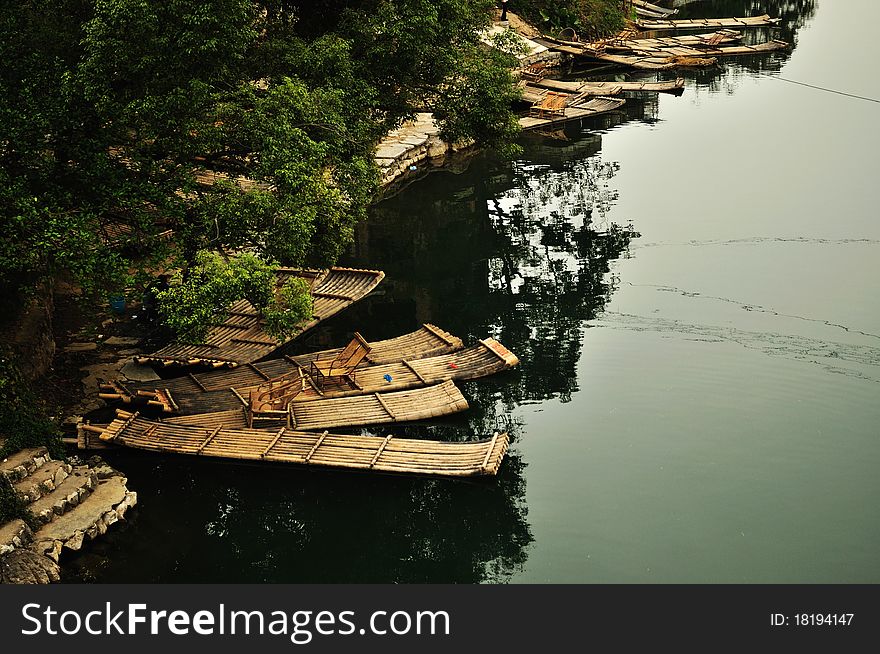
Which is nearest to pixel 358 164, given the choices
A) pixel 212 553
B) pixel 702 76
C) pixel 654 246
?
pixel 212 553

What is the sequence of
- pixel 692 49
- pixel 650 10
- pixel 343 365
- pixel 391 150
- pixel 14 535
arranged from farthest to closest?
1. pixel 650 10
2. pixel 692 49
3. pixel 391 150
4. pixel 343 365
5. pixel 14 535

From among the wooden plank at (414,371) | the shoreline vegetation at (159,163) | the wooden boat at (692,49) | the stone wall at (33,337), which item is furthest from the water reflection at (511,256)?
the wooden boat at (692,49)

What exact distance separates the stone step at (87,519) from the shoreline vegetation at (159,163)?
1.81 feet

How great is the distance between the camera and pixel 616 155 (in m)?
33.0

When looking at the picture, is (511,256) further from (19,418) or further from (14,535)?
(14,535)

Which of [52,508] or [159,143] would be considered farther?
[159,143]

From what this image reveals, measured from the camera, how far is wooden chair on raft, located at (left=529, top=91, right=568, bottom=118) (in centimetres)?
3597

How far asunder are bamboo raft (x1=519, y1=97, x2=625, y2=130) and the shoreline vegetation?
17.2 m

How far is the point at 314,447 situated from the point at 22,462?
4392 millimetres

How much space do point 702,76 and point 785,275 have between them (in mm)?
22516

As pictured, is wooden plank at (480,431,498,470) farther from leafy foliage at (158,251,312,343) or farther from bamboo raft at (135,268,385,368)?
bamboo raft at (135,268,385,368)

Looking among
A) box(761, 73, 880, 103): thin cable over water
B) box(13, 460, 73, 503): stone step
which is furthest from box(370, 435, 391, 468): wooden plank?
box(761, 73, 880, 103): thin cable over water

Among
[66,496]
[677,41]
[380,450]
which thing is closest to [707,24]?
[677,41]

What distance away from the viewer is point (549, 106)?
3628 centimetres
